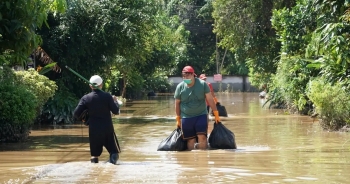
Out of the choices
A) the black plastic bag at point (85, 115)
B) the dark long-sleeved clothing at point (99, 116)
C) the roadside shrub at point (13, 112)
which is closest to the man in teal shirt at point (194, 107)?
the dark long-sleeved clothing at point (99, 116)

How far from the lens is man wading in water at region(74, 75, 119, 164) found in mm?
12055

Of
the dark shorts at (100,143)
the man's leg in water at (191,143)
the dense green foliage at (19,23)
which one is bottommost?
the man's leg in water at (191,143)

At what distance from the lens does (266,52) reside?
38.5m

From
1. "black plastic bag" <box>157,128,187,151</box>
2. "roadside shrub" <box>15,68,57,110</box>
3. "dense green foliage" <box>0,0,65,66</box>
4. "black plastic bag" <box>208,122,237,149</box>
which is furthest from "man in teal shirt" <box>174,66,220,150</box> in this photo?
"roadside shrub" <box>15,68,57,110</box>

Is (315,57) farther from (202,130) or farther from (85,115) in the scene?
(85,115)

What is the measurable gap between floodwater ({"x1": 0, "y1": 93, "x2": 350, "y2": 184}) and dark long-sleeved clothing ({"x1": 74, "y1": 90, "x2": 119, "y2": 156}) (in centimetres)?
33

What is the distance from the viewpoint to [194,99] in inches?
551

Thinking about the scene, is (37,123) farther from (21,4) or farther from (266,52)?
(266,52)

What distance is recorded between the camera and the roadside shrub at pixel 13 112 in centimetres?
1717

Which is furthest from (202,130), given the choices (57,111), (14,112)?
(57,111)

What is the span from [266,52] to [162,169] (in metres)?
28.0

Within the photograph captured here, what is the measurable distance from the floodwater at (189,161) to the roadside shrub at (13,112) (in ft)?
1.50

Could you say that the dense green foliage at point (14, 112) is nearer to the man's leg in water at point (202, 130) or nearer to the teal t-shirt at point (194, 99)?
the teal t-shirt at point (194, 99)

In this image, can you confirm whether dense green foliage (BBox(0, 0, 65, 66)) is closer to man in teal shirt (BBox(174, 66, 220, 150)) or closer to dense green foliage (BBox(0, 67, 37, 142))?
man in teal shirt (BBox(174, 66, 220, 150))
